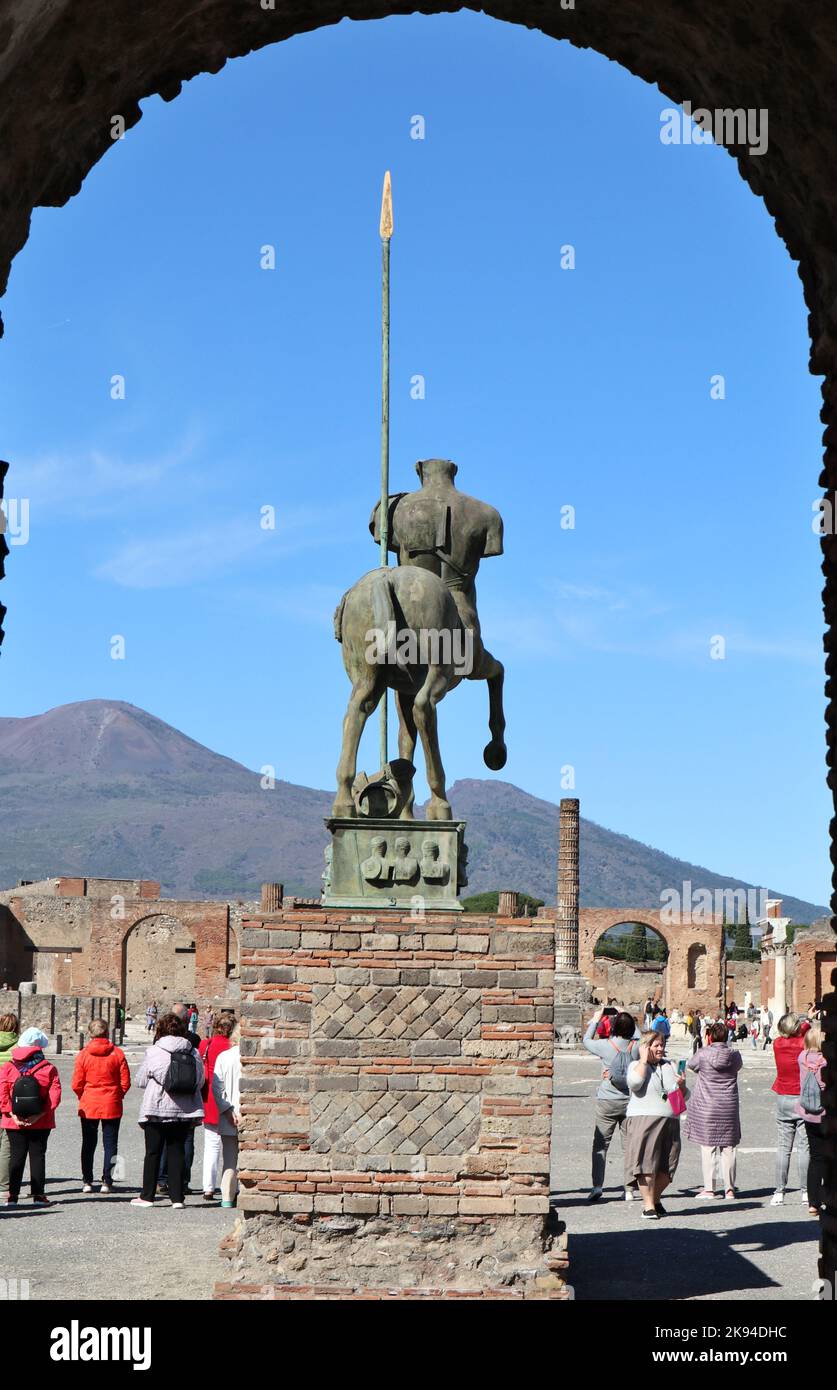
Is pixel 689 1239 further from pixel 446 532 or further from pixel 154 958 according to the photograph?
pixel 154 958

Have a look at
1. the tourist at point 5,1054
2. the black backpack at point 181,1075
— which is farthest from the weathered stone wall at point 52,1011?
the black backpack at point 181,1075

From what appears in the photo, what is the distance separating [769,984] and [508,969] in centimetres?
5153

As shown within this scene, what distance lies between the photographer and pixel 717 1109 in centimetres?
1214

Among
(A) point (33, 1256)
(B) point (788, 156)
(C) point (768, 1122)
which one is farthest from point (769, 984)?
(B) point (788, 156)

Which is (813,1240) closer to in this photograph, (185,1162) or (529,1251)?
(529,1251)

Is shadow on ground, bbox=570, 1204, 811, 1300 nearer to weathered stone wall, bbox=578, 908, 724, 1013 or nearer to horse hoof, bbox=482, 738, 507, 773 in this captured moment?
horse hoof, bbox=482, 738, 507, 773

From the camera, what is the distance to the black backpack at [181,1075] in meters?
10.9

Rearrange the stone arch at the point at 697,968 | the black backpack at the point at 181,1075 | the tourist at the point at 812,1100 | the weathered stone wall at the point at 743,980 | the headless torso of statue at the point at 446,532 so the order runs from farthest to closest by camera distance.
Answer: the weathered stone wall at the point at 743,980
the stone arch at the point at 697,968
the black backpack at the point at 181,1075
the tourist at the point at 812,1100
the headless torso of statue at the point at 446,532

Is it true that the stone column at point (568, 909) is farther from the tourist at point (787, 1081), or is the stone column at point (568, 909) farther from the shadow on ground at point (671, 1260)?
the shadow on ground at point (671, 1260)

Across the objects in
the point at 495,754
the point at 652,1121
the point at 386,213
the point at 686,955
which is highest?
the point at 386,213

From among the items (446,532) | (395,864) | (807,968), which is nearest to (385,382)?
(446,532)

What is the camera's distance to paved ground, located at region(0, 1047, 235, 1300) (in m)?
8.55

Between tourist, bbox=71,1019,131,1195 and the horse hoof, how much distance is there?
3.77 metres

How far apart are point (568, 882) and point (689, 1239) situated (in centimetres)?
4238
